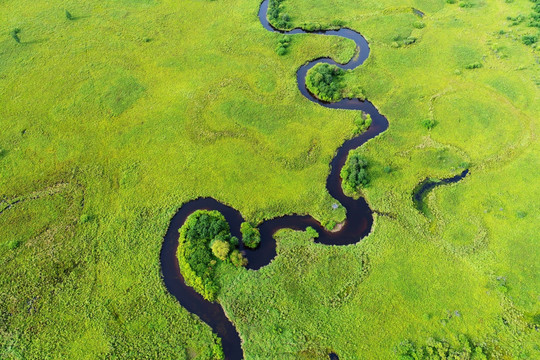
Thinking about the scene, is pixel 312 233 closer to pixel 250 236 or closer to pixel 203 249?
pixel 250 236

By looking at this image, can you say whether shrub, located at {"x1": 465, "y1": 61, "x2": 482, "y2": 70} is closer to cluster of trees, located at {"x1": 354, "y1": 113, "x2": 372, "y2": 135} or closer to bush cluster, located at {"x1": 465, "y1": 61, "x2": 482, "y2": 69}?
bush cluster, located at {"x1": 465, "y1": 61, "x2": 482, "y2": 69}

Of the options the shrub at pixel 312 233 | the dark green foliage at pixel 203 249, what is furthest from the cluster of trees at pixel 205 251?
the shrub at pixel 312 233

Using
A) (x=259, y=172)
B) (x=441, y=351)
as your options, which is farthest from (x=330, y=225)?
(x=441, y=351)

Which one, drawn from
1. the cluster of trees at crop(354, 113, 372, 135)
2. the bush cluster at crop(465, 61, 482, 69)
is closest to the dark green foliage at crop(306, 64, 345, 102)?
the cluster of trees at crop(354, 113, 372, 135)

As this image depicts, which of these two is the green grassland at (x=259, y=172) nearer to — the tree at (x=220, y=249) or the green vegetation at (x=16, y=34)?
the green vegetation at (x=16, y=34)

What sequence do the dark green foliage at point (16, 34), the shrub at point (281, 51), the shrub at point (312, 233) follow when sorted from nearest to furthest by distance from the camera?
the shrub at point (312, 233) → the shrub at point (281, 51) → the dark green foliage at point (16, 34)

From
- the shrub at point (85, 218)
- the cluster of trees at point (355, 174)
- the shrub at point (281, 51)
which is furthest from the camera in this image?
the shrub at point (281, 51)

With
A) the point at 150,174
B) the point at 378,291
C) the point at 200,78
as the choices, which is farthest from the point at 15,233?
the point at 378,291
